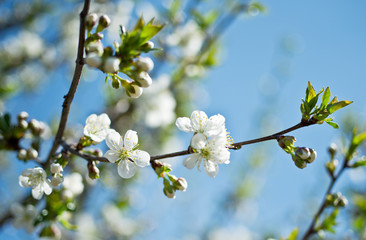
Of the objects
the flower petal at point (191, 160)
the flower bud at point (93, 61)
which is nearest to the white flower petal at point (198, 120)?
the flower petal at point (191, 160)

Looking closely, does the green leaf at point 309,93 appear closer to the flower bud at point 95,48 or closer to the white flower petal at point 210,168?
the white flower petal at point 210,168

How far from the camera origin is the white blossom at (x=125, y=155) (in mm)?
1285

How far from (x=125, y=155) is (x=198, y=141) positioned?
1.12 ft

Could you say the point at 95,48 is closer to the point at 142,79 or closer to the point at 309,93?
the point at 142,79

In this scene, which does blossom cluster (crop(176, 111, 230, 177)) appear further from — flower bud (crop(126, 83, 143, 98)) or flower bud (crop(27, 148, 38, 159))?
flower bud (crop(27, 148, 38, 159))

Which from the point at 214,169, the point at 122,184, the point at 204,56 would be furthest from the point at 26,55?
the point at 214,169

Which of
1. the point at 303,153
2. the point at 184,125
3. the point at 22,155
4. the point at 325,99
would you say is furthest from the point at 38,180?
the point at 325,99

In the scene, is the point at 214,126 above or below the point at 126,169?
above

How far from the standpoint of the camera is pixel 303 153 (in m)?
1.24

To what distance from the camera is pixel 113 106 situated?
11.0 feet

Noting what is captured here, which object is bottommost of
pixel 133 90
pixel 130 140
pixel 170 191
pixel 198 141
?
pixel 170 191

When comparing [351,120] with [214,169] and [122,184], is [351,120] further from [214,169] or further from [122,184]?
[214,169]

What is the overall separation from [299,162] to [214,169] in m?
0.35

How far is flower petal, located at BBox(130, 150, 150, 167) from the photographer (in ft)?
4.17
